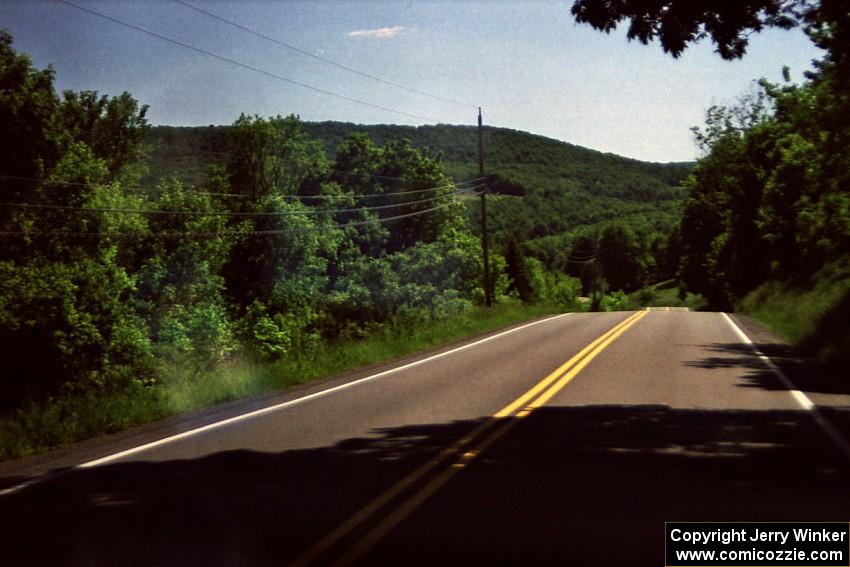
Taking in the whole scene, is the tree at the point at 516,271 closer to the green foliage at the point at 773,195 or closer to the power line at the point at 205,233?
the green foliage at the point at 773,195

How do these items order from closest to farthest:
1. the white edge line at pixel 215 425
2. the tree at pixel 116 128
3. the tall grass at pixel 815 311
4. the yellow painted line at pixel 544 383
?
the white edge line at pixel 215 425
the yellow painted line at pixel 544 383
the tall grass at pixel 815 311
the tree at pixel 116 128

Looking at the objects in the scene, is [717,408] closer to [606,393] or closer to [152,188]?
[606,393]

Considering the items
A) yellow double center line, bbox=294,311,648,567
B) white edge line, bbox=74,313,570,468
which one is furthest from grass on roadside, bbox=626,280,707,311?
yellow double center line, bbox=294,311,648,567

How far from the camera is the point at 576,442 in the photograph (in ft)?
32.3

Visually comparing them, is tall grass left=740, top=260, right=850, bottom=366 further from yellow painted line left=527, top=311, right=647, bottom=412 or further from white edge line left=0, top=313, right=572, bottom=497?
white edge line left=0, top=313, right=572, bottom=497

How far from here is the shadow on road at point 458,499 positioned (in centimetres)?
586

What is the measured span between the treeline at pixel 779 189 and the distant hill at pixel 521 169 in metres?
15.1

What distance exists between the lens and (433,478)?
8023 mm

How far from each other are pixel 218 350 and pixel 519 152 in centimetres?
10110

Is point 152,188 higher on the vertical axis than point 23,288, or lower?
higher

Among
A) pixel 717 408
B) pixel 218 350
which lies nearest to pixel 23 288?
pixel 218 350

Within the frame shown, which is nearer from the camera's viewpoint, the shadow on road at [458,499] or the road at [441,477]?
the shadow on road at [458,499]

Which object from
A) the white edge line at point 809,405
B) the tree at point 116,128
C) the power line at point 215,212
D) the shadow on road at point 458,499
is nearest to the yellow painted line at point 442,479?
the shadow on road at point 458,499

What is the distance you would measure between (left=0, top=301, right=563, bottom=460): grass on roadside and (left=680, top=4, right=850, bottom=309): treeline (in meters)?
10.8
